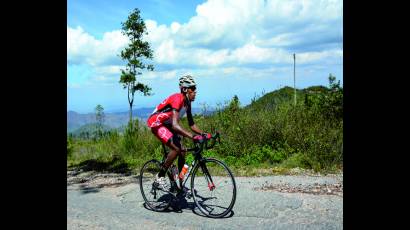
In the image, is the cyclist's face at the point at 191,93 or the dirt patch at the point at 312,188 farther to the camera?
the dirt patch at the point at 312,188

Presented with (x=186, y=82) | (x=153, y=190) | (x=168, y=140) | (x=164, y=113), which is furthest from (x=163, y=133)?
(x=153, y=190)

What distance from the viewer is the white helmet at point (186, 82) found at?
243 inches

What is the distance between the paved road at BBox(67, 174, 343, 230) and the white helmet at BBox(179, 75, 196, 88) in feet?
6.55

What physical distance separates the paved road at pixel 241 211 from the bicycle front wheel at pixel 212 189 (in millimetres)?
165

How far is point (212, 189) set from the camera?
6.24 meters

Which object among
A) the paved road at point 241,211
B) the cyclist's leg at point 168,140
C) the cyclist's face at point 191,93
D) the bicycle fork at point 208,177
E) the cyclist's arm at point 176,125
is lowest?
the paved road at point 241,211

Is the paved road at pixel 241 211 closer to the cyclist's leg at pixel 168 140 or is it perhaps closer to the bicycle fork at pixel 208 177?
the bicycle fork at pixel 208 177

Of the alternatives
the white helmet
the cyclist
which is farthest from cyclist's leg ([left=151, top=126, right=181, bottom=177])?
the white helmet

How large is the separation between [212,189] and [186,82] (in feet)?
5.42

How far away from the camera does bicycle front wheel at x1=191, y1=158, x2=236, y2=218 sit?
240 inches

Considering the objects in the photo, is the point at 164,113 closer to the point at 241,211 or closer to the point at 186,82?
the point at 186,82

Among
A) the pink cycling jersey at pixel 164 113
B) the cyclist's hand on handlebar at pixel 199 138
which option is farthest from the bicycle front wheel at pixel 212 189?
the pink cycling jersey at pixel 164 113

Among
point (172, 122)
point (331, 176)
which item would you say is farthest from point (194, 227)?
point (331, 176)
